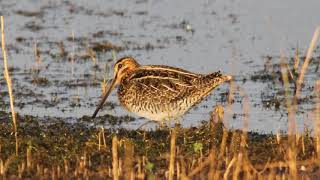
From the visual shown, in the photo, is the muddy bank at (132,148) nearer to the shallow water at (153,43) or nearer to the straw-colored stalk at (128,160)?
the straw-colored stalk at (128,160)

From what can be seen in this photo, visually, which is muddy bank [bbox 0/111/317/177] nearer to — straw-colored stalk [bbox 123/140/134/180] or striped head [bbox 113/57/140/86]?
straw-colored stalk [bbox 123/140/134/180]

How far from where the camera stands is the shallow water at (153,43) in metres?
10.9

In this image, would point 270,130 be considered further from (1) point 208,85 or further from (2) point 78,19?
(2) point 78,19

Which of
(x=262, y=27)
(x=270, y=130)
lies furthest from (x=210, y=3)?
(x=270, y=130)

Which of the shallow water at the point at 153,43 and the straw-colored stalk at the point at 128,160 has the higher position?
the shallow water at the point at 153,43

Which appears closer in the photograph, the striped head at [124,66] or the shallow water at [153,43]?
the striped head at [124,66]

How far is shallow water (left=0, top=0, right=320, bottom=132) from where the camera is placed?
35.9ft

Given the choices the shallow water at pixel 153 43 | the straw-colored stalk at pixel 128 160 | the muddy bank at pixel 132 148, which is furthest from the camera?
the shallow water at pixel 153 43

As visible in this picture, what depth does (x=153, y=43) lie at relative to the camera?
13.7 meters

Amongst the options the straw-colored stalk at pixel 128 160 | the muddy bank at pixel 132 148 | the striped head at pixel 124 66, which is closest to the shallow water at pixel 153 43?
the striped head at pixel 124 66

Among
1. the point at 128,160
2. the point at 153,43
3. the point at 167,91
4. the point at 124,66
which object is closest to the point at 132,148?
the point at 128,160

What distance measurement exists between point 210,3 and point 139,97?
664 cm

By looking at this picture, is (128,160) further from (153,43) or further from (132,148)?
(153,43)

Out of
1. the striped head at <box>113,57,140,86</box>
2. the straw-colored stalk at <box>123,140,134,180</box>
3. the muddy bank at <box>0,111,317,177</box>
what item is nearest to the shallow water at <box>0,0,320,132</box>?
the striped head at <box>113,57,140,86</box>
